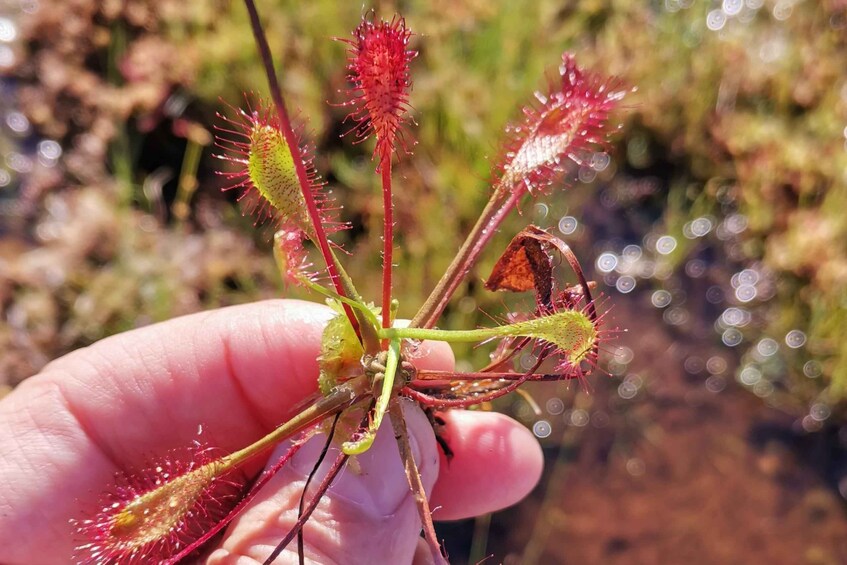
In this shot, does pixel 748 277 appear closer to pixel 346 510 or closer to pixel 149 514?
pixel 346 510

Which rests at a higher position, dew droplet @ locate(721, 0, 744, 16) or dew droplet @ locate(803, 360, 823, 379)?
dew droplet @ locate(721, 0, 744, 16)

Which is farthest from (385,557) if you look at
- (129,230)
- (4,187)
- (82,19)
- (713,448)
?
(82,19)

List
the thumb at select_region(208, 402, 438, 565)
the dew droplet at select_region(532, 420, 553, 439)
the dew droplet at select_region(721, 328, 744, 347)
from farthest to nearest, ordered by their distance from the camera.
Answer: the dew droplet at select_region(721, 328, 744, 347) < the dew droplet at select_region(532, 420, 553, 439) < the thumb at select_region(208, 402, 438, 565)

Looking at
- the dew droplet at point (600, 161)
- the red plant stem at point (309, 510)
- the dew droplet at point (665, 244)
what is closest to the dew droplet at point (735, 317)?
the dew droplet at point (665, 244)

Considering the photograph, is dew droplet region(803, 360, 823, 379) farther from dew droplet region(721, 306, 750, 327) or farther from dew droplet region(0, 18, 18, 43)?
dew droplet region(0, 18, 18, 43)

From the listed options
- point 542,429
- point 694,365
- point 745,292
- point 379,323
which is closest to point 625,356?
point 694,365

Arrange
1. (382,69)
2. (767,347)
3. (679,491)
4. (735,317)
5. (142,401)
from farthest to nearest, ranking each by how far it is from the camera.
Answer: (735,317) → (767,347) → (679,491) → (142,401) → (382,69)

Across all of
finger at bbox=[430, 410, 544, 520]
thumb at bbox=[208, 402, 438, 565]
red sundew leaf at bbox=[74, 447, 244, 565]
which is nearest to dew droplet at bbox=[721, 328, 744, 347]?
finger at bbox=[430, 410, 544, 520]
